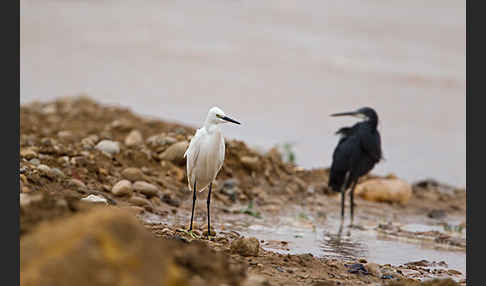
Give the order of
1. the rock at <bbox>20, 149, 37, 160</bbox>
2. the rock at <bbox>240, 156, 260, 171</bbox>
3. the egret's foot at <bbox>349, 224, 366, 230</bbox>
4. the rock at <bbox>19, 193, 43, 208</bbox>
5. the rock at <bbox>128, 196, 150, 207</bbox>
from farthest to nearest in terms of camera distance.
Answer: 1. the rock at <bbox>240, 156, 260, 171</bbox>
2. the egret's foot at <bbox>349, 224, 366, 230</bbox>
3. the rock at <bbox>20, 149, 37, 160</bbox>
4. the rock at <bbox>128, 196, 150, 207</bbox>
5. the rock at <bbox>19, 193, 43, 208</bbox>

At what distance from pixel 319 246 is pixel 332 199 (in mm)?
4581

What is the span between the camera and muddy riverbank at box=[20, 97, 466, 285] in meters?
2.81

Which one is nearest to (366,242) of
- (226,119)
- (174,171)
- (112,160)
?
(226,119)

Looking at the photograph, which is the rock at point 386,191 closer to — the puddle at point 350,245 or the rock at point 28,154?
the puddle at point 350,245

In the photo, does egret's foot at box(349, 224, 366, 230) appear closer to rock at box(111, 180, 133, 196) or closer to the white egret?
the white egret

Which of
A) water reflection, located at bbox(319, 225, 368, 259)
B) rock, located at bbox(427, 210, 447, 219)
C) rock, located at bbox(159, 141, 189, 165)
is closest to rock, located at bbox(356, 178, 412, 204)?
rock, located at bbox(427, 210, 447, 219)

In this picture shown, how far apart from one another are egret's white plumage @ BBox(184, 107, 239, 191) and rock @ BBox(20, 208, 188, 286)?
3894 millimetres

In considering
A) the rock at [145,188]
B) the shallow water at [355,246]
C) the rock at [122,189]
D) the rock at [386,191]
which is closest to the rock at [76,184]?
the rock at [122,189]

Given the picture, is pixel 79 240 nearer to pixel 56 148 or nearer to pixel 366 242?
pixel 366 242

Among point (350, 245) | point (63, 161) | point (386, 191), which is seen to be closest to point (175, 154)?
point (63, 161)

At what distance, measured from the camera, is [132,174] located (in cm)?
895

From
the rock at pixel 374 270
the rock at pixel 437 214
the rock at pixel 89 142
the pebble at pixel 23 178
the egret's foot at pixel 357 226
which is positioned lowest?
the rock at pixel 437 214

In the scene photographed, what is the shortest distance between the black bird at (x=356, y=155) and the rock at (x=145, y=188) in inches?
146

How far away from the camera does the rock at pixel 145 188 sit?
8.55m
